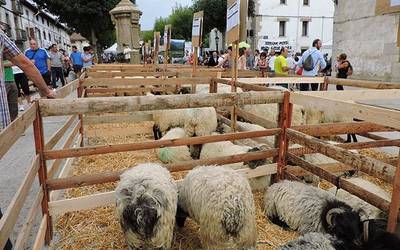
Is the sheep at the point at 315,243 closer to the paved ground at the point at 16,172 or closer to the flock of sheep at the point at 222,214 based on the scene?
the flock of sheep at the point at 222,214

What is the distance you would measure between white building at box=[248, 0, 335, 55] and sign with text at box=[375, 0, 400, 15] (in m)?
37.3

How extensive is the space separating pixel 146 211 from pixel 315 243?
Result: 3.83 ft

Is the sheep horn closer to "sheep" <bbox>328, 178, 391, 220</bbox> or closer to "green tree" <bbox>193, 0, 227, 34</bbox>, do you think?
"sheep" <bbox>328, 178, 391, 220</bbox>

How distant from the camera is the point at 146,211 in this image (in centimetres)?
232

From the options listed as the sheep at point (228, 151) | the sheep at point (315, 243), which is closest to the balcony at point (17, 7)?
the sheep at point (228, 151)

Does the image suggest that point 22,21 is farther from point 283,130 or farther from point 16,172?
point 283,130

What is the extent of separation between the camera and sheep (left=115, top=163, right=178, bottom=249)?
233 cm

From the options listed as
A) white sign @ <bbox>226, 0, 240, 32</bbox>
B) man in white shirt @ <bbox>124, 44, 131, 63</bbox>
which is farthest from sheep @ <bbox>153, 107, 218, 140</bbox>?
man in white shirt @ <bbox>124, 44, 131, 63</bbox>

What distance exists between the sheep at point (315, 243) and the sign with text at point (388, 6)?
204cm

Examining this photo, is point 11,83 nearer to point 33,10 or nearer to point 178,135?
point 178,135

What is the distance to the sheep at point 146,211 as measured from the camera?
2334 mm

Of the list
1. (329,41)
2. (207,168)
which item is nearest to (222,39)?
(329,41)

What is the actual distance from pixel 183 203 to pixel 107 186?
156 cm

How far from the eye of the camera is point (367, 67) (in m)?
20.2
